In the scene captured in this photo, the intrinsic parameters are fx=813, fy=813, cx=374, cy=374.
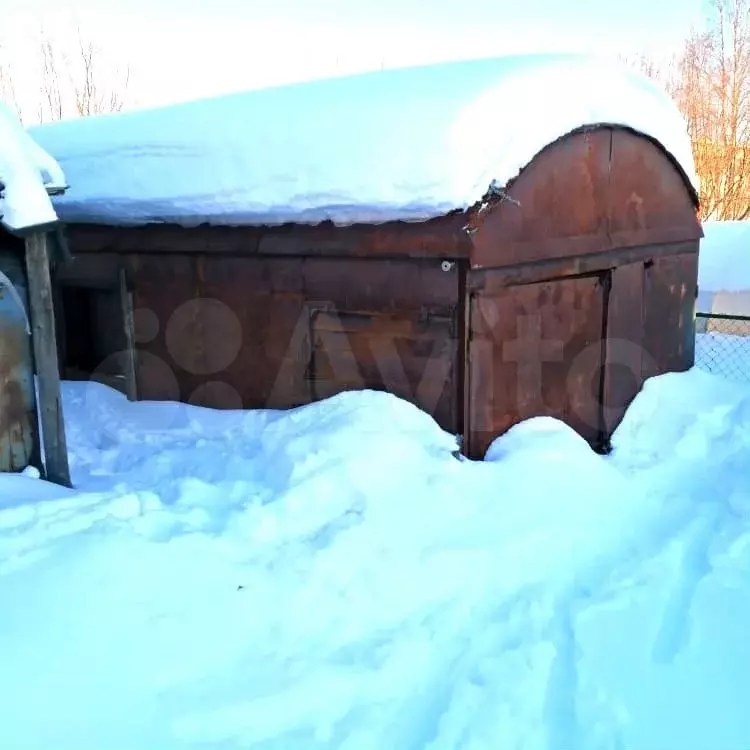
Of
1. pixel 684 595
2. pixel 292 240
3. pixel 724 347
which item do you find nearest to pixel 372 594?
pixel 684 595

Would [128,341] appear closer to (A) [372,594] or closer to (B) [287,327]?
(B) [287,327]

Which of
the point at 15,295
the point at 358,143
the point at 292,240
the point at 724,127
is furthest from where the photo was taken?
the point at 724,127

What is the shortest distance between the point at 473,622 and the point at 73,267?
5.04 meters

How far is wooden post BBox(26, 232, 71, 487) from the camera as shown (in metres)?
4.82

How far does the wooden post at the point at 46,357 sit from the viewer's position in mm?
4824

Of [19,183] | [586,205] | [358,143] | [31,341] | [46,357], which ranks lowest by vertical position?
[46,357]

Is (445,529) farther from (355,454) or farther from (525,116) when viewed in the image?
(525,116)

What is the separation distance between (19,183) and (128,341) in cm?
254

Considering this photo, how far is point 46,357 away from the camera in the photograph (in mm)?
4953

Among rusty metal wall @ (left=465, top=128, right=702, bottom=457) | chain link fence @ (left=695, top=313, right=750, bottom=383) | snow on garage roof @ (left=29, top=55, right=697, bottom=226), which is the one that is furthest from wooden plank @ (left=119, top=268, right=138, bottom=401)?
chain link fence @ (left=695, top=313, right=750, bottom=383)

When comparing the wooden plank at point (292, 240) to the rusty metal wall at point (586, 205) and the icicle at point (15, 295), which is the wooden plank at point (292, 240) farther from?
the icicle at point (15, 295)

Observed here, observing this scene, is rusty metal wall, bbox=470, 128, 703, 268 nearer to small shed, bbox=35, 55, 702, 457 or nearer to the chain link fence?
small shed, bbox=35, 55, 702, 457

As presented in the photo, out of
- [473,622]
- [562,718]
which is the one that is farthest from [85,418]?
[562,718]

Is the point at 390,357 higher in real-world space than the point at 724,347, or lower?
higher
